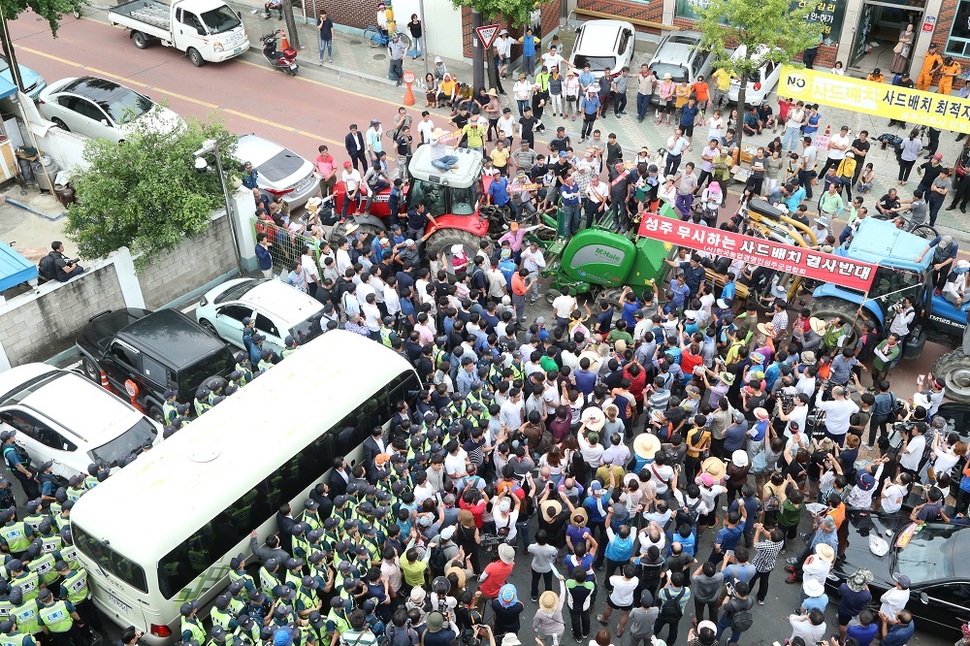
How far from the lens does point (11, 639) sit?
34.8ft

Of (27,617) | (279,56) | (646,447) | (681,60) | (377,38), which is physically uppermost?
(681,60)

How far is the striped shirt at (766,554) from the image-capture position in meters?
11.8

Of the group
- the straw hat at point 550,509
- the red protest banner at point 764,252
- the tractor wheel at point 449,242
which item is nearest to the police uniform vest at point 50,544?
the straw hat at point 550,509

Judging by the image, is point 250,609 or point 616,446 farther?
point 616,446

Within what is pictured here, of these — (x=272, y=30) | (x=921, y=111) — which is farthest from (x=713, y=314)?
(x=272, y=30)

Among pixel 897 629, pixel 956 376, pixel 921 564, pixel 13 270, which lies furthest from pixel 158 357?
pixel 956 376

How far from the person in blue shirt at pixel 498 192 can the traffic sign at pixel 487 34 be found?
245 inches

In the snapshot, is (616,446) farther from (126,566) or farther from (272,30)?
(272,30)

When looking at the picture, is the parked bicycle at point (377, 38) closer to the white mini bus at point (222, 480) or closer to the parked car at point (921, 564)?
the white mini bus at point (222, 480)

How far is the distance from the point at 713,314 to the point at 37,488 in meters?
10.8

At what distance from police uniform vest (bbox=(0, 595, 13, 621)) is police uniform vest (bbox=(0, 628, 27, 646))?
11.6 inches

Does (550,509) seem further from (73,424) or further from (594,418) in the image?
(73,424)

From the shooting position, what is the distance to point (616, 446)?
13.1m

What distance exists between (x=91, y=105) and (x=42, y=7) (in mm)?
2374
